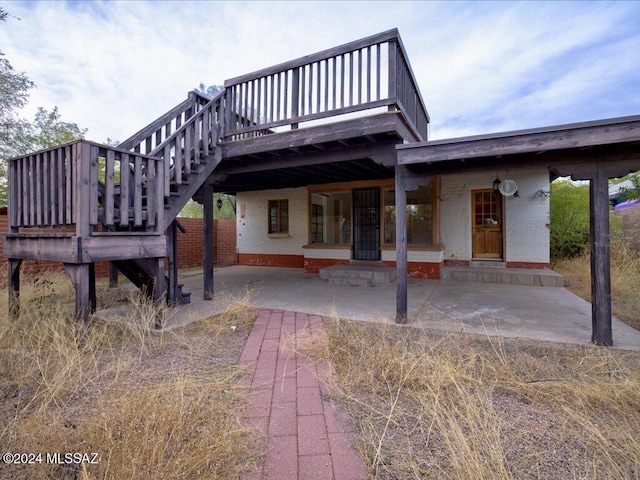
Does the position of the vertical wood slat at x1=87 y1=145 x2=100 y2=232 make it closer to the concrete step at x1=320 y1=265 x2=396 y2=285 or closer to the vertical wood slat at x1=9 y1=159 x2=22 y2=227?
the vertical wood slat at x1=9 y1=159 x2=22 y2=227

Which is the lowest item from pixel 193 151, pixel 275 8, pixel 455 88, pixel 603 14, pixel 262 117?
pixel 193 151

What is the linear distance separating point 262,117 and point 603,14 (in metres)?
8.15

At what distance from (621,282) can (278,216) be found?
26.1 ft

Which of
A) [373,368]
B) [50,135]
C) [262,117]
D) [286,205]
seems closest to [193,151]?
[262,117]

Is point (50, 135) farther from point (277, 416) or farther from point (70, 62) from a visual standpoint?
point (277, 416)

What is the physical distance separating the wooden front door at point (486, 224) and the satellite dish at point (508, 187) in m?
0.56

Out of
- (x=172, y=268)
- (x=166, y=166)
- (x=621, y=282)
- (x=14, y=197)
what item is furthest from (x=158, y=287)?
(x=621, y=282)

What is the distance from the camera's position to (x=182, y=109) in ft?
15.6

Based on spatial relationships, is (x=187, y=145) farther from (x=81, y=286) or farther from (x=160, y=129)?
(x=81, y=286)

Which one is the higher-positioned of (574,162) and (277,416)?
(574,162)

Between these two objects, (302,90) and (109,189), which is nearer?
(109,189)

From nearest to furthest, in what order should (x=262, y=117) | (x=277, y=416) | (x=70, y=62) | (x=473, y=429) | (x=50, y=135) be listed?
(x=473, y=429) → (x=277, y=416) → (x=262, y=117) → (x=70, y=62) → (x=50, y=135)

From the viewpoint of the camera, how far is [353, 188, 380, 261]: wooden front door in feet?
26.4

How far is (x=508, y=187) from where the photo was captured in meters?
6.94
